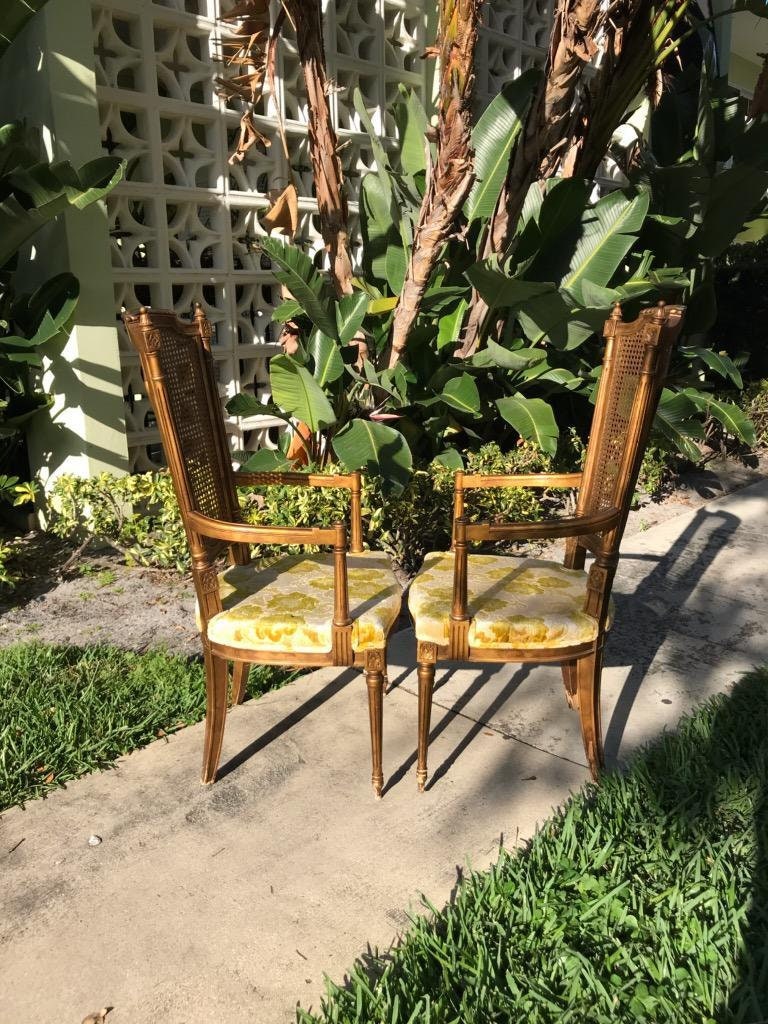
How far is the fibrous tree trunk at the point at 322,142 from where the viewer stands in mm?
4242

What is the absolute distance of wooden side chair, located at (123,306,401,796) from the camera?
241cm

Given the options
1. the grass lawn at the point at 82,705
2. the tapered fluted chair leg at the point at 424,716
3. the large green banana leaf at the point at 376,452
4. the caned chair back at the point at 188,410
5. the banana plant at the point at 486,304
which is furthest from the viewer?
the banana plant at the point at 486,304

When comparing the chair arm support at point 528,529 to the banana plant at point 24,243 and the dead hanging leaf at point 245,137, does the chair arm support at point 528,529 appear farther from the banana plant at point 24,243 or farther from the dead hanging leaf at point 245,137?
the dead hanging leaf at point 245,137

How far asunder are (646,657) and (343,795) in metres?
1.60

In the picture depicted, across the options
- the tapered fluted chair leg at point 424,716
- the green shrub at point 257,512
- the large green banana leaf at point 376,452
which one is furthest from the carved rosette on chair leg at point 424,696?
the green shrub at point 257,512

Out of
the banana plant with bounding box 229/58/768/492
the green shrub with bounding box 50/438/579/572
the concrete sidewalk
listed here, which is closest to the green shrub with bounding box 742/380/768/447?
the banana plant with bounding box 229/58/768/492

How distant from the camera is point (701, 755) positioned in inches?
105

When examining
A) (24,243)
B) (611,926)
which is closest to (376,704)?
(611,926)

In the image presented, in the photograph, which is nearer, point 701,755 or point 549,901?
point 549,901

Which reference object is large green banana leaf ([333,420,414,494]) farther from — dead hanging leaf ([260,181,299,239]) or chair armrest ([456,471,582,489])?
dead hanging leaf ([260,181,299,239])

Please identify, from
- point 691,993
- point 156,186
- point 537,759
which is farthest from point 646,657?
point 156,186

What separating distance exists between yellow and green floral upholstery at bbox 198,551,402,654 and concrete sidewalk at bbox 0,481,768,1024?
0.50 metres

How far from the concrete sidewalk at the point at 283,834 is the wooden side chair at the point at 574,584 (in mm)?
249

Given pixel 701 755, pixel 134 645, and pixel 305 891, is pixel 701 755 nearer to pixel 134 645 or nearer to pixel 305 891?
pixel 305 891
